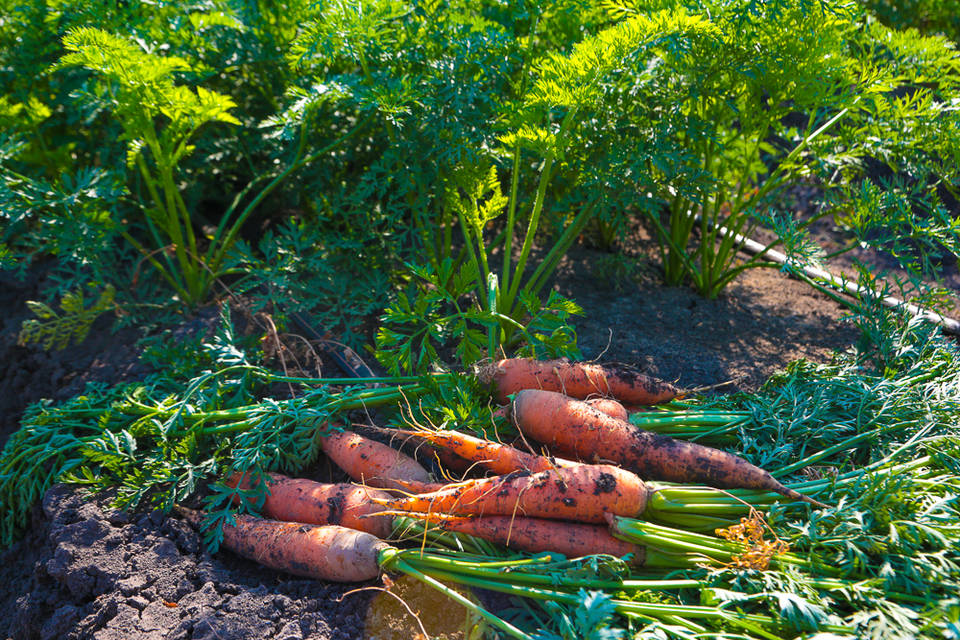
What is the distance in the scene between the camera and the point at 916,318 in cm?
249

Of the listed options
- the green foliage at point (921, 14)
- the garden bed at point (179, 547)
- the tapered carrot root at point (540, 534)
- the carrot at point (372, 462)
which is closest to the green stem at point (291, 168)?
the garden bed at point (179, 547)

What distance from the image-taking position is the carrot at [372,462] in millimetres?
2252

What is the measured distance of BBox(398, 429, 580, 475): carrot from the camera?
84.4 inches

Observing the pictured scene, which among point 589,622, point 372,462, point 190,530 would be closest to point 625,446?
point 589,622

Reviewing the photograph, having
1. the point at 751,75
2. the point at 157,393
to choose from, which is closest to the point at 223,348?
the point at 157,393

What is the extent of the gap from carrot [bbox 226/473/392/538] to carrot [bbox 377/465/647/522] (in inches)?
3.1

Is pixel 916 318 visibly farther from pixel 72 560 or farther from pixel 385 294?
pixel 72 560

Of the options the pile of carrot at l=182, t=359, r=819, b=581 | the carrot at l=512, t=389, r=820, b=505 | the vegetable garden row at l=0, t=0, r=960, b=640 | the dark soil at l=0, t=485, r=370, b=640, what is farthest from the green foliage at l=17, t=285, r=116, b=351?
the carrot at l=512, t=389, r=820, b=505

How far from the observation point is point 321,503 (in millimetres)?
2166

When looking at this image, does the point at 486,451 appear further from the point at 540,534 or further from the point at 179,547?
the point at 179,547

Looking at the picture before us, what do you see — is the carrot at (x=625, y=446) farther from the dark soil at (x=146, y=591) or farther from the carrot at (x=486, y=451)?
the dark soil at (x=146, y=591)

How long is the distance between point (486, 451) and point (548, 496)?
26cm

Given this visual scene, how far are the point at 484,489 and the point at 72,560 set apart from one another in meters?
1.26

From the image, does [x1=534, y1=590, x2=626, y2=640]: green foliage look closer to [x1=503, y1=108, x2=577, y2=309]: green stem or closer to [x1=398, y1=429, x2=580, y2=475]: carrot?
[x1=398, y1=429, x2=580, y2=475]: carrot
